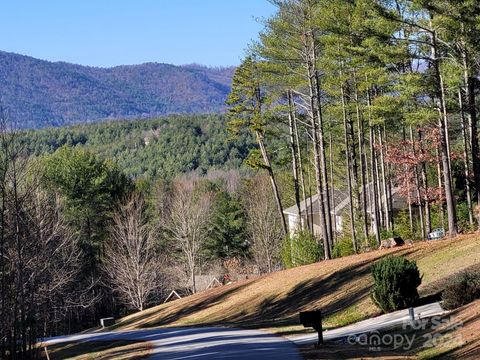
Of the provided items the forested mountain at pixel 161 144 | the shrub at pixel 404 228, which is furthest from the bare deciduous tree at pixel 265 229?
the forested mountain at pixel 161 144

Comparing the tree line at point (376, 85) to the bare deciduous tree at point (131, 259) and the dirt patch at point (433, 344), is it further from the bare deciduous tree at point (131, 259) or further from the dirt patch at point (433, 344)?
the dirt patch at point (433, 344)

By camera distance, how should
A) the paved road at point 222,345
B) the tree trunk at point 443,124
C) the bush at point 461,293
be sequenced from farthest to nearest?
1. the tree trunk at point 443,124
2. the bush at point 461,293
3. the paved road at point 222,345

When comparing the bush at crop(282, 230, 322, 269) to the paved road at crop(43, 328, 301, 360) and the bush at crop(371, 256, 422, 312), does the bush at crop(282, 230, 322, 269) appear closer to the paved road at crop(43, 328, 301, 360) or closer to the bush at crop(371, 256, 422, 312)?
the paved road at crop(43, 328, 301, 360)

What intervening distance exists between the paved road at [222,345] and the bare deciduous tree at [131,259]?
23.5 m

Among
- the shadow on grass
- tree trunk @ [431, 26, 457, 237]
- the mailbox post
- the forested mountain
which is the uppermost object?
the forested mountain

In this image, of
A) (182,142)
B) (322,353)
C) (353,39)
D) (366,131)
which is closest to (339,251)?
(366,131)

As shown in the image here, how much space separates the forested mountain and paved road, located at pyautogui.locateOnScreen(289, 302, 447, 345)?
117 m

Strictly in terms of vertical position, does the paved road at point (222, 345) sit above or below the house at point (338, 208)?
below

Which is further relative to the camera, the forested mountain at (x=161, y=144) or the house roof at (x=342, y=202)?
the forested mountain at (x=161, y=144)

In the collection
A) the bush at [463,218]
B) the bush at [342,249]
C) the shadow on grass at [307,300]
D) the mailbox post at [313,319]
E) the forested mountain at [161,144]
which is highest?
the forested mountain at [161,144]

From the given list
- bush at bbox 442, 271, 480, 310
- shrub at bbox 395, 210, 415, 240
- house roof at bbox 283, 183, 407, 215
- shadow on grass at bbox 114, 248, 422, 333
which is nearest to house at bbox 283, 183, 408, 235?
house roof at bbox 283, 183, 407, 215

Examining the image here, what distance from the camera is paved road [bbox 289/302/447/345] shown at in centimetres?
1962

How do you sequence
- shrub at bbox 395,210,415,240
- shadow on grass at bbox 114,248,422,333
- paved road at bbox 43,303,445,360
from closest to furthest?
1. paved road at bbox 43,303,445,360
2. shadow on grass at bbox 114,248,422,333
3. shrub at bbox 395,210,415,240

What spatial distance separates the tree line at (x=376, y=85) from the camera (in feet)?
92.4
